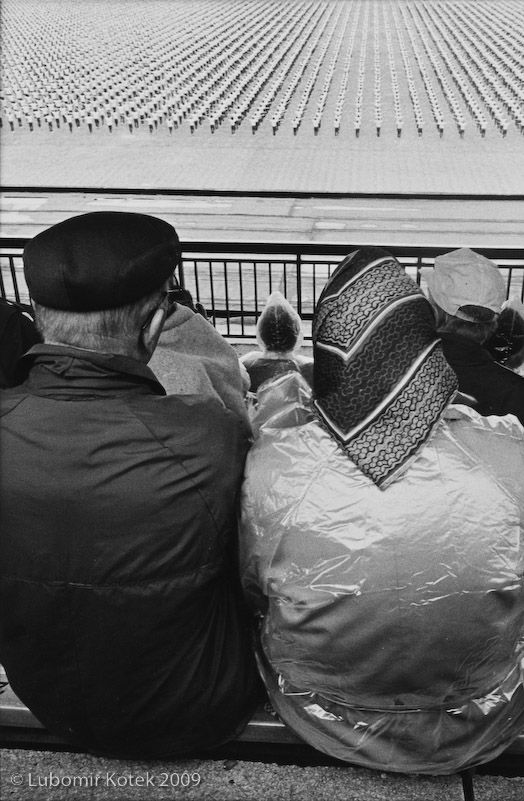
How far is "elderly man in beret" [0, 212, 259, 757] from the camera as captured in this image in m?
1.21

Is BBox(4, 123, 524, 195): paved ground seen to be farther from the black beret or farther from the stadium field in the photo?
the black beret

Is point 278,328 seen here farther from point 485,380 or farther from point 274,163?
point 274,163

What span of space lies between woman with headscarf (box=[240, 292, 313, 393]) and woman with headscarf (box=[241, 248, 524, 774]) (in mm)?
1158

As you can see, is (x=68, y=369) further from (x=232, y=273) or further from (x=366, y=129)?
(x=366, y=129)

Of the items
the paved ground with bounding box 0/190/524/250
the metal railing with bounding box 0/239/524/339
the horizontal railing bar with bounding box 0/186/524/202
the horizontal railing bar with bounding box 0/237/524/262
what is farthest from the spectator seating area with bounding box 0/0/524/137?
A: the horizontal railing bar with bounding box 0/237/524/262

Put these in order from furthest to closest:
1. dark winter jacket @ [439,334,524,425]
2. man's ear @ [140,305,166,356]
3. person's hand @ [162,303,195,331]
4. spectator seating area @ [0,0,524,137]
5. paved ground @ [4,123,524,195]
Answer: spectator seating area @ [0,0,524,137]
paved ground @ [4,123,524,195]
person's hand @ [162,303,195,331]
dark winter jacket @ [439,334,524,425]
man's ear @ [140,305,166,356]

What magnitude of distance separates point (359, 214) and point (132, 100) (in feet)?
58.5

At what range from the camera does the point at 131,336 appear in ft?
4.37

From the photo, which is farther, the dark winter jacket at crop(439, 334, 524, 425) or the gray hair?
the dark winter jacket at crop(439, 334, 524, 425)

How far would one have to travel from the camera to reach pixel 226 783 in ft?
4.90

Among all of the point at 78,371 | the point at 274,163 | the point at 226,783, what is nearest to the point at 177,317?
the point at 78,371

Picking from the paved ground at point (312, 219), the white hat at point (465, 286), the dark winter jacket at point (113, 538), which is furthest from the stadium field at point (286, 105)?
the dark winter jacket at point (113, 538)

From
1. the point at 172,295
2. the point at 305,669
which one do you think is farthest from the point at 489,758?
the point at 172,295

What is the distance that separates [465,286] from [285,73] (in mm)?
30317
